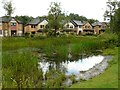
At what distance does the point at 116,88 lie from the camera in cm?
907

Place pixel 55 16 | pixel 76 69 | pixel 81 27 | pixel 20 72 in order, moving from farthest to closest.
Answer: pixel 81 27
pixel 55 16
pixel 76 69
pixel 20 72

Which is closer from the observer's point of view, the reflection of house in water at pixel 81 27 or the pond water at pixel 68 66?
the pond water at pixel 68 66

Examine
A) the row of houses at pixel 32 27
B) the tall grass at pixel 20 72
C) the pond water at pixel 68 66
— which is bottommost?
the pond water at pixel 68 66

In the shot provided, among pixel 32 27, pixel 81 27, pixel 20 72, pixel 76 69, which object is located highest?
pixel 81 27

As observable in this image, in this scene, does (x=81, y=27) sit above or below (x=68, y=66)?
above

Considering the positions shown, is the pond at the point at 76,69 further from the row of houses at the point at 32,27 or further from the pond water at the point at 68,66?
the row of houses at the point at 32,27

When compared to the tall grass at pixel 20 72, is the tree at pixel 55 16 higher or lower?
higher

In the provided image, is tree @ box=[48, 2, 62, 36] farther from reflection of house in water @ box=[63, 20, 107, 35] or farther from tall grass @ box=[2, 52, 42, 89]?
tall grass @ box=[2, 52, 42, 89]

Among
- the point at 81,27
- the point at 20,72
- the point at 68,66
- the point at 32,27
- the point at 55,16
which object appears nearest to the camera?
the point at 20,72

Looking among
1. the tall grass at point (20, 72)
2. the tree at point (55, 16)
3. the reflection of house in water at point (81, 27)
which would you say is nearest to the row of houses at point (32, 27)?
the reflection of house in water at point (81, 27)

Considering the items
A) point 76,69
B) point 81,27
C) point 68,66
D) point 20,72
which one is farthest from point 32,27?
point 20,72

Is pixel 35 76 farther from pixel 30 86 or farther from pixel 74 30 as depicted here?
pixel 74 30

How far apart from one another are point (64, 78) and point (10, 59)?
8.78 feet

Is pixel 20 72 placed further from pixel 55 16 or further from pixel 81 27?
pixel 81 27
